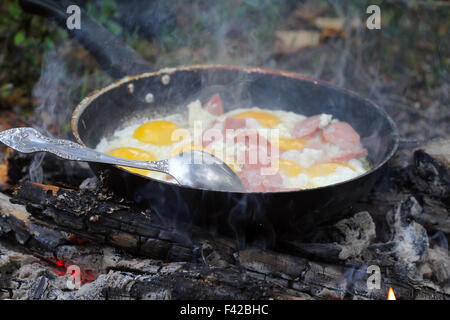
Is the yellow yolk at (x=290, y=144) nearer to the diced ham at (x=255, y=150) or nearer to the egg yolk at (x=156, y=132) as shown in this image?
the diced ham at (x=255, y=150)

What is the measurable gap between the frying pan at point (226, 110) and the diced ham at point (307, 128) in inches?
11.8

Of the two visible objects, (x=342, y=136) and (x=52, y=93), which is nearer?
(x=342, y=136)

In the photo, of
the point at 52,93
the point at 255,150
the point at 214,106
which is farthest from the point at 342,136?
the point at 52,93

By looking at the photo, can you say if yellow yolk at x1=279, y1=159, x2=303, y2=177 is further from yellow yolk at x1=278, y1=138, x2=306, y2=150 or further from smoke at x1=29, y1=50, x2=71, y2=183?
smoke at x1=29, y1=50, x2=71, y2=183

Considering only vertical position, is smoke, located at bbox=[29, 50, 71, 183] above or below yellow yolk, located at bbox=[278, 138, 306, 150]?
above

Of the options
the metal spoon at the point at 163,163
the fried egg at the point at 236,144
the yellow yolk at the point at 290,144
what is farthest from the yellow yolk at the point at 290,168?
the metal spoon at the point at 163,163

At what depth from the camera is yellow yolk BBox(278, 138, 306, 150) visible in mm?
3237

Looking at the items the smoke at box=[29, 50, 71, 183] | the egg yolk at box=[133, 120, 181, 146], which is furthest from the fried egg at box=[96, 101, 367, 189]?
the smoke at box=[29, 50, 71, 183]

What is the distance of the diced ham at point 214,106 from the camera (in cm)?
371

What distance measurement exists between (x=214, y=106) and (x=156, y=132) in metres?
0.63

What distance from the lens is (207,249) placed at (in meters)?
2.37

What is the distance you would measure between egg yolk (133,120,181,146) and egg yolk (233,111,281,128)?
655 millimetres

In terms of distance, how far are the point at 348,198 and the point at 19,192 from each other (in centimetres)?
195

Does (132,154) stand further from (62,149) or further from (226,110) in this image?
(226,110)
